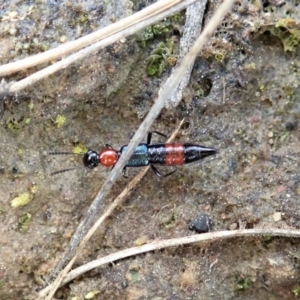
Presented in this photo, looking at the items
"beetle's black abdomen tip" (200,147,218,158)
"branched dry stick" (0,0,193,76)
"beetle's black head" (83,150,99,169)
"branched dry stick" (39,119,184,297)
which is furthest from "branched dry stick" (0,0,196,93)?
"beetle's black abdomen tip" (200,147,218,158)

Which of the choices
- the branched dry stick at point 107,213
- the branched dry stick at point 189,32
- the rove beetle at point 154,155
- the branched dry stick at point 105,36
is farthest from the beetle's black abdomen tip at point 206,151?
the branched dry stick at point 105,36

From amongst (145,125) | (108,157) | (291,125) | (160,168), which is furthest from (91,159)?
(291,125)

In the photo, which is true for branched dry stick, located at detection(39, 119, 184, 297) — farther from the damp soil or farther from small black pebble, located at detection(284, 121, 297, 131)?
small black pebble, located at detection(284, 121, 297, 131)

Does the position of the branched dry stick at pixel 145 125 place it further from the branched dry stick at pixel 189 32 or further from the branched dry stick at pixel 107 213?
the branched dry stick at pixel 189 32

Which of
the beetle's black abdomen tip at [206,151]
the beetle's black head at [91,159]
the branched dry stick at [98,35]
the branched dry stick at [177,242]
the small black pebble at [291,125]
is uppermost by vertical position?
the branched dry stick at [98,35]

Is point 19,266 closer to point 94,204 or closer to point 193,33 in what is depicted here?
point 94,204
